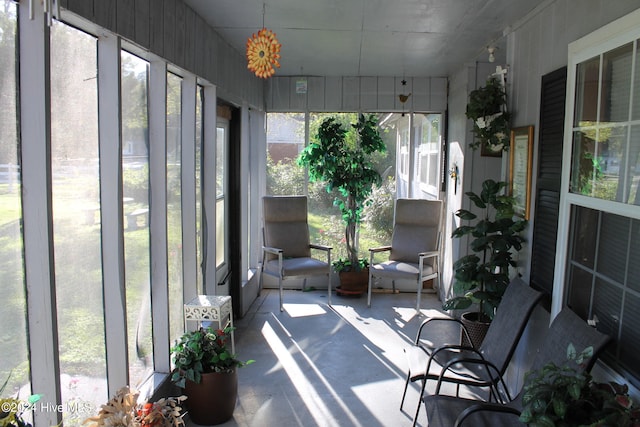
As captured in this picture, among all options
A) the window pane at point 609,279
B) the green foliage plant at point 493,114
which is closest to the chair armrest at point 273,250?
the green foliage plant at point 493,114

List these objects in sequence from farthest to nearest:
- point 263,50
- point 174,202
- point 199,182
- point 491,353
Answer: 1. point 199,182
2. point 174,202
3. point 491,353
4. point 263,50

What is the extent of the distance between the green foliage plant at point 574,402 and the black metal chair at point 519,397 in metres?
0.22

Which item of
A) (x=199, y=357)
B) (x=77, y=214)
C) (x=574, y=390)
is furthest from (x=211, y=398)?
(x=574, y=390)

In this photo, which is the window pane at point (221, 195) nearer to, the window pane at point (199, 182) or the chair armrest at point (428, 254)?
the window pane at point (199, 182)

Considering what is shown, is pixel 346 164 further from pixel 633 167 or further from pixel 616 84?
pixel 633 167

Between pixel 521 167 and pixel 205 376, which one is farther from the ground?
pixel 521 167

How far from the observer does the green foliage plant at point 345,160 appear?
18.1 ft

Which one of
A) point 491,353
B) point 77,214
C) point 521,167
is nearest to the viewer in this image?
point 77,214

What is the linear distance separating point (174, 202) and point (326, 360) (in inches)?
65.4

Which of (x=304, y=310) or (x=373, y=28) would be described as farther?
(x=304, y=310)

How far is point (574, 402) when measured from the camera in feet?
5.53

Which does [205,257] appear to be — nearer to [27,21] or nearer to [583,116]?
[27,21]

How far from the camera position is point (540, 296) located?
8.96 ft

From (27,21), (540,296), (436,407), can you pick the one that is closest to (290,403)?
(436,407)
